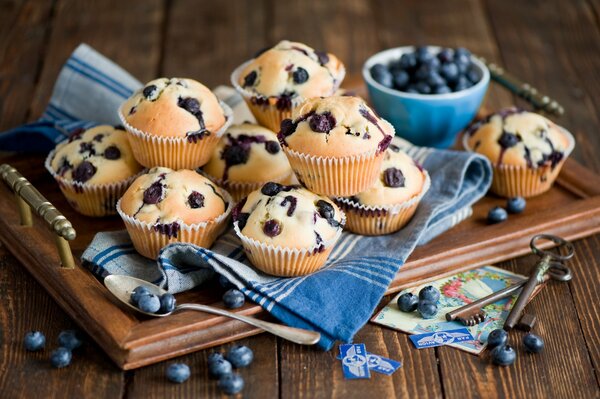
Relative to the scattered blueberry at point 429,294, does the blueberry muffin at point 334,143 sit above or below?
above

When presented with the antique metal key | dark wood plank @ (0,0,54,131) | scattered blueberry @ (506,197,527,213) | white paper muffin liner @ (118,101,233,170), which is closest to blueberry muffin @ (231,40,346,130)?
white paper muffin liner @ (118,101,233,170)

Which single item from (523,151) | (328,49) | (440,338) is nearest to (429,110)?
(523,151)

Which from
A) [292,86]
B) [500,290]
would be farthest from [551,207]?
[292,86]

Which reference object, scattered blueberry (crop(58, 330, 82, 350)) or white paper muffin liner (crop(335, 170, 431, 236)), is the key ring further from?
scattered blueberry (crop(58, 330, 82, 350))

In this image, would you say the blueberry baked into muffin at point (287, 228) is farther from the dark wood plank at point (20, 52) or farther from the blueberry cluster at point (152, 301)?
the dark wood plank at point (20, 52)

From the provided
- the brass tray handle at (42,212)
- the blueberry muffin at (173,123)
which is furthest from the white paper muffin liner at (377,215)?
the brass tray handle at (42,212)

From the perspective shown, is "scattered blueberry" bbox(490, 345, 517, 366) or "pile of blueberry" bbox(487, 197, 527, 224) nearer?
"scattered blueberry" bbox(490, 345, 517, 366)
